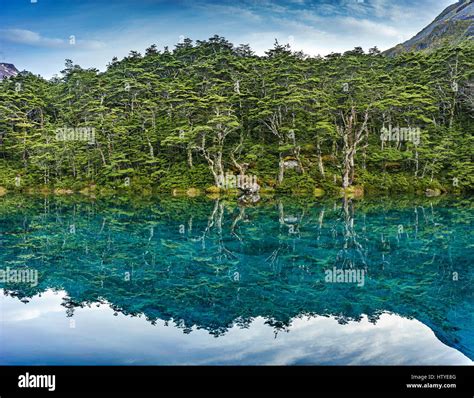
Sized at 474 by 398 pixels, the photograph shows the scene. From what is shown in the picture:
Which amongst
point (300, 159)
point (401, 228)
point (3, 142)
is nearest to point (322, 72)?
point (300, 159)

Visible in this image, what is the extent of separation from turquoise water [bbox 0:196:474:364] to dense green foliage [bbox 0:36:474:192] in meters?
10.2

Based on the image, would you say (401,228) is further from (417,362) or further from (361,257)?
(417,362)

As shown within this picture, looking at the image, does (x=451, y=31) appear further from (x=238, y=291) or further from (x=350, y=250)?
(x=238, y=291)

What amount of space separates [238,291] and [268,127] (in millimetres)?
19094

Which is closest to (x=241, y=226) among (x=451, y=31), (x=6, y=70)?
(x=6, y=70)

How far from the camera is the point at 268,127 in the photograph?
24375 millimetres

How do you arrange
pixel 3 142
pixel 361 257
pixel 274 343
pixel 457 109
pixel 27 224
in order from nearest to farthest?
pixel 274 343, pixel 361 257, pixel 27 224, pixel 457 109, pixel 3 142

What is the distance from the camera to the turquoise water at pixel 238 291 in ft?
13.2

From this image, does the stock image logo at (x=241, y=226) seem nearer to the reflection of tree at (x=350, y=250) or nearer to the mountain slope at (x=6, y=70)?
the reflection of tree at (x=350, y=250)

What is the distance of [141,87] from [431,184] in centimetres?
1762

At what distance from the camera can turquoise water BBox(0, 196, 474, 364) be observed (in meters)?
4.03

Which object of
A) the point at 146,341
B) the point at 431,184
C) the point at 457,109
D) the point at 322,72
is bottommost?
the point at 146,341

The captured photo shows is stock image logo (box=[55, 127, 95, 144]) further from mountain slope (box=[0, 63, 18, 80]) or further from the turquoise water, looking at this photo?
mountain slope (box=[0, 63, 18, 80])

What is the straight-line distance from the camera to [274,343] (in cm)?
416
